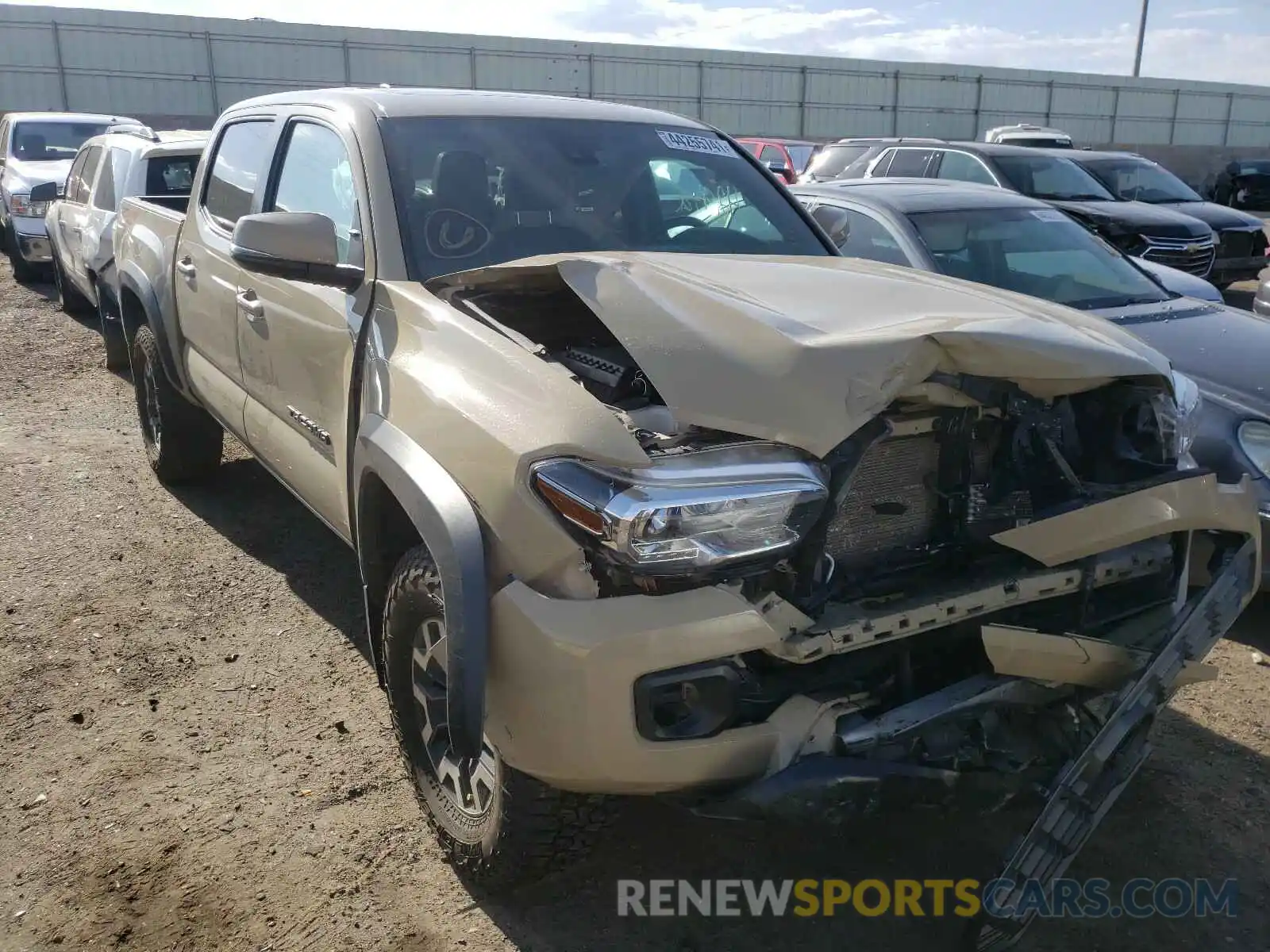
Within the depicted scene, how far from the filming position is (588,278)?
104 inches

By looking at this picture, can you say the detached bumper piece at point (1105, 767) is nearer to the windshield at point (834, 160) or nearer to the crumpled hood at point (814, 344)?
the crumpled hood at point (814, 344)

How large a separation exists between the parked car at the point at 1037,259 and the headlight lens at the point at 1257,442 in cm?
30

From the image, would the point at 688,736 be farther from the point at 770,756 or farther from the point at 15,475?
the point at 15,475

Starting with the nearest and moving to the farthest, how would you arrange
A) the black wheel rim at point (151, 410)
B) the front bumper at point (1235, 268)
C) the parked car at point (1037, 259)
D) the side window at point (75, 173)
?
1. the parked car at point (1037, 259)
2. the black wheel rim at point (151, 410)
3. the side window at point (75, 173)
4. the front bumper at point (1235, 268)

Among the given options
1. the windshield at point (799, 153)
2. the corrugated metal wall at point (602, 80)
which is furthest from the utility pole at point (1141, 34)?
the windshield at point (799, 153)

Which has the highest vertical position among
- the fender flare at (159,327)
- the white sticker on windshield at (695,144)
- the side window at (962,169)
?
the white sticker on windshield at (695,144)

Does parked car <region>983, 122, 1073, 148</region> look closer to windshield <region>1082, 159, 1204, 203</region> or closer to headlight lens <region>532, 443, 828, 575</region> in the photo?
windshield <region>1082, 159, 1204, 203</region>

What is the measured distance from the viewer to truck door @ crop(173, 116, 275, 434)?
414 centimetres

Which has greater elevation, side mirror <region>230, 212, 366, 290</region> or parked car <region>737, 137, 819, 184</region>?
side mirror <region>230, 212, 366, 290</region>

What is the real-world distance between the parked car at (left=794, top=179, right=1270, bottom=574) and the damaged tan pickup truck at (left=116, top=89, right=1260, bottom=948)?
1985 millimetres

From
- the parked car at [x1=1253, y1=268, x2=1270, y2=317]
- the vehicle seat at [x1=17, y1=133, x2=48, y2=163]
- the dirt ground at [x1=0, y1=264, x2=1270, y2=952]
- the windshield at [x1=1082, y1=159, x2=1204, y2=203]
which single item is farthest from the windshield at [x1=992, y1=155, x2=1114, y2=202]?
the vehicle seat at [x1=17, y1=133, x2=48, y2=163]

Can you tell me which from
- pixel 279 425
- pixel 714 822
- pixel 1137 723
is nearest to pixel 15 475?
pixel 279 425

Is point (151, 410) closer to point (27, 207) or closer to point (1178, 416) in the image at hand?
point (1178, 416)

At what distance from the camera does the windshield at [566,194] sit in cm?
321
